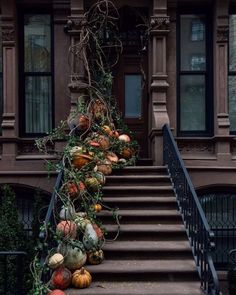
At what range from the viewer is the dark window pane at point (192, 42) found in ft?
39.7

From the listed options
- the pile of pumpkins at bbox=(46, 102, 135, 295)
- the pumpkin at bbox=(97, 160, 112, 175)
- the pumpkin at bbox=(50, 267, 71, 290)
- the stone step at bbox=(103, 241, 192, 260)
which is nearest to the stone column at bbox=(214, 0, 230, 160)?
the pile of pumpkins at bbox=(46, 102, 135, 295)

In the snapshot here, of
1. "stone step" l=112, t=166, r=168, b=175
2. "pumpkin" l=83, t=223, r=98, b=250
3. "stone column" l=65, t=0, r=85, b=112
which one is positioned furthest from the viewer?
"stone column" l=65, t=0, r=85, b=112

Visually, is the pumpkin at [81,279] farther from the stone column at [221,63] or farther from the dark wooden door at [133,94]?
the dark wooden door at [133,94]

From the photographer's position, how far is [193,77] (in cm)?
1209

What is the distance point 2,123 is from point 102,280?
490 cm

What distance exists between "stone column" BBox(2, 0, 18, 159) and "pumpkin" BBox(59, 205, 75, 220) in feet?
12.5

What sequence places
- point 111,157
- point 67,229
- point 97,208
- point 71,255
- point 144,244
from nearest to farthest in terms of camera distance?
point 71,255
point 67,229
point 144,244
point 97,208
point 111,157

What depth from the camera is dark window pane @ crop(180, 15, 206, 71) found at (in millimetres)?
12094

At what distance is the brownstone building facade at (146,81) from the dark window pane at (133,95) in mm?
21

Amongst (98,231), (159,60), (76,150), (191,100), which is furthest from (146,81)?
(98,231)

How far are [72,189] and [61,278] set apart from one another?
1.60 meters

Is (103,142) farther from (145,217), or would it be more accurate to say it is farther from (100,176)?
(145,217)

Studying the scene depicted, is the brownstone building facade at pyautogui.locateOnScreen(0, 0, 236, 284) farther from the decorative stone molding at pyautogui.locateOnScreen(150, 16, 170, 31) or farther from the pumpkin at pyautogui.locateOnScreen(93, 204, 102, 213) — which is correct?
the pumpkin at pyautogui.locateOnScreen(93, 204, 102, 213)

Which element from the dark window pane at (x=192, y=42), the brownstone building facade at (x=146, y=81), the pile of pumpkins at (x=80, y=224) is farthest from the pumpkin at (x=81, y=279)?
the dark window pane at (x=192, y=42)
